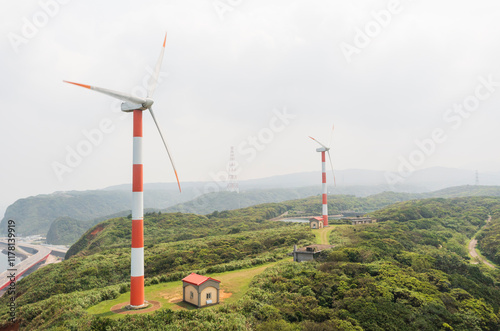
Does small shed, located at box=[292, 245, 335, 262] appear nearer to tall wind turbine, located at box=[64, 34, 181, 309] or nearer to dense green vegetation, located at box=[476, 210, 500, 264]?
tall wind turbine, located at box=[64, 34, 181, 309]

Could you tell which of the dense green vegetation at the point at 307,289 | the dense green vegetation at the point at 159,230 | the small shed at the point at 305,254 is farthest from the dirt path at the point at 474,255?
the dense green vegetation at the point at 159,230

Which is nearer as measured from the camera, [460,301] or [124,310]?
[124,310]

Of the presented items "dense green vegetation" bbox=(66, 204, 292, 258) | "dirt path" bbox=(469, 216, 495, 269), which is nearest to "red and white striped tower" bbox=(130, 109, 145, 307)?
"dense green vegetation" bbox=(66, 204, 292, 258)

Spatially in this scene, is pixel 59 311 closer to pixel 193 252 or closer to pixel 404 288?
pixel 193 252

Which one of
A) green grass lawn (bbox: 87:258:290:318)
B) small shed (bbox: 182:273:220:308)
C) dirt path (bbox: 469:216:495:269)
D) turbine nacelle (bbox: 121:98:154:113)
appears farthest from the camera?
dirt path (bbox: 469:216:495:269)

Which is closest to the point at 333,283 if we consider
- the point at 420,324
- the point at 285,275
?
the point at 285,275

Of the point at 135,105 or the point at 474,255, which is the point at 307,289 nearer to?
the point at 135,105
